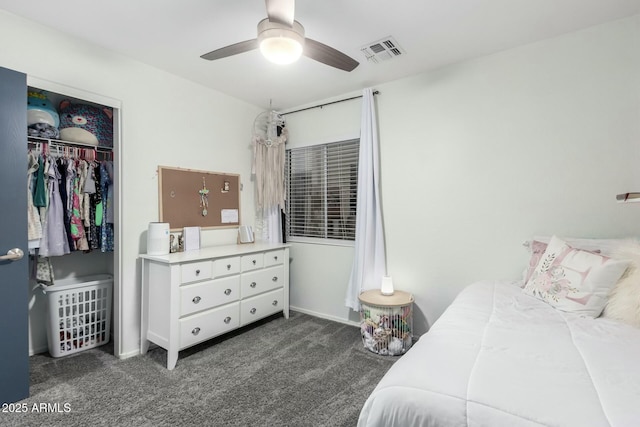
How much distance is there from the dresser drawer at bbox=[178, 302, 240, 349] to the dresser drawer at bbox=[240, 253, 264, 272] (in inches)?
13.3

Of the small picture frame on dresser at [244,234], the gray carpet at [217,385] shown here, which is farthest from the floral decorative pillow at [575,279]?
the small picture frame on dresser at [244,234]

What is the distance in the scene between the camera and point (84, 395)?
1.92 metres

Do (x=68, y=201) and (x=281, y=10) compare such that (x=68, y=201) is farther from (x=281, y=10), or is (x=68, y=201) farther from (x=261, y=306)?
(x=281, y=10)

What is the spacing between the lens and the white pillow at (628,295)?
1395 millimetres

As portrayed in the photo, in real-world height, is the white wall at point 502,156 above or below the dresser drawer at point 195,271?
above

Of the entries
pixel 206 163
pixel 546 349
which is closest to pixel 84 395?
pixel 206 163

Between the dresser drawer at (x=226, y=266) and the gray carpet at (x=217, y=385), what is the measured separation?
0.63 metres

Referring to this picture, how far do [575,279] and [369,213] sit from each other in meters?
1.62

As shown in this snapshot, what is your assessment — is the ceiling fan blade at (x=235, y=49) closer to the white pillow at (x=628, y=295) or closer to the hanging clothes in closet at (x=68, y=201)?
the hanging clothes in closet at (x=68, y=201)

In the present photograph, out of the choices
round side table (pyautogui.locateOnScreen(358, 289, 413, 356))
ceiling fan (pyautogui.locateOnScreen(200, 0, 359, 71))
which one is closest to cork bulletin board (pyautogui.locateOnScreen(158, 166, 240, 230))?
ceiling fan (pyautogui.locateOnScreen(200, 0, 359, 71))

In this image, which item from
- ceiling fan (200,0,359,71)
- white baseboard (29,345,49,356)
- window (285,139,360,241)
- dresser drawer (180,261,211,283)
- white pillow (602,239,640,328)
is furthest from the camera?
window (285,139,360,241)

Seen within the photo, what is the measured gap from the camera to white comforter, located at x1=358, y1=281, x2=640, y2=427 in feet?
2.53

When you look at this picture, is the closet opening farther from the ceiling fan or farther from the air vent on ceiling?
the air vent on ceiling

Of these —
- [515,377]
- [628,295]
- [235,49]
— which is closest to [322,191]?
[235,49]
